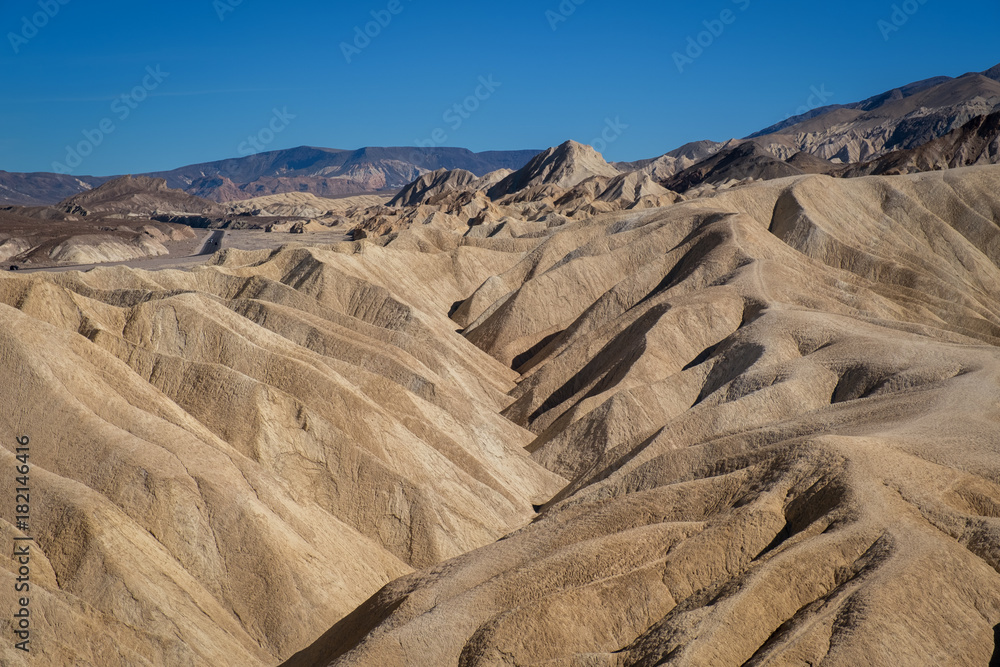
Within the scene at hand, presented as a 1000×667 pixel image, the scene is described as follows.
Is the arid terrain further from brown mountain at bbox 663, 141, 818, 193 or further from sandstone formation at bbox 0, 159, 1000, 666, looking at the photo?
brown mountain at bbox 663, 141, 818, 193

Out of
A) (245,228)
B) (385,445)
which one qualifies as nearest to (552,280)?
(385,445)

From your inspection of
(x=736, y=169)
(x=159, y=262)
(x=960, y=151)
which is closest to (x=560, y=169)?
(x=736, y=169)

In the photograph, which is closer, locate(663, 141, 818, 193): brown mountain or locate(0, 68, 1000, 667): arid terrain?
locate(0, 68, 1000, 667): arid terrain

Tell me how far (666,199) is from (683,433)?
90.9 meters

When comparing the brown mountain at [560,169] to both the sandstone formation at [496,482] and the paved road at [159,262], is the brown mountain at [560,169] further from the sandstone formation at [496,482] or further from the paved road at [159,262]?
the sandstone formation at [496,482]

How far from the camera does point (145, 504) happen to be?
20.0m

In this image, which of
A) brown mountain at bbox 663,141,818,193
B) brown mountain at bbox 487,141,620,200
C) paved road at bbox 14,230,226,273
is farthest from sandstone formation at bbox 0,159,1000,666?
brown mountain at bbox 487,141,620,200

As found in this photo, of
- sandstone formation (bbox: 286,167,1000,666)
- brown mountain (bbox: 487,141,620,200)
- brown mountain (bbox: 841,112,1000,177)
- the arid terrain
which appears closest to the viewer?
sandstone formation (bbox: 286,167,1000,666)

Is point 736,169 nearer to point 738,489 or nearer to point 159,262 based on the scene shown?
point 159,262

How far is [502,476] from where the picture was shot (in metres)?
31.0

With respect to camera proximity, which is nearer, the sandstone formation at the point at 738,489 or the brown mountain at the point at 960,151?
the sandstone formation at the point at 738,489

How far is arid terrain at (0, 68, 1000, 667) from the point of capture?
16156 millimetres

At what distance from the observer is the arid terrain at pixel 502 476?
1616 centimetres

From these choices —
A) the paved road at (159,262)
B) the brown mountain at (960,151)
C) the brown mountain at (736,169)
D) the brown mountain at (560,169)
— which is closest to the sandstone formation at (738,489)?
the brown mountain at (960,151)
